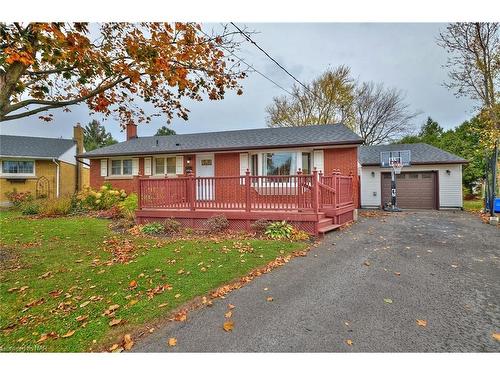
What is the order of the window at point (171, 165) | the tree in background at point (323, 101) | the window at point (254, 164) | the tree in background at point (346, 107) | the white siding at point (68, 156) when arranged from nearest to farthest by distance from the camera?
the window at point (254, 164) → the window at point (171, 165) → the white siding at point (68, 156) → the tree in background at point (323, 101) → the tree in background at point (346, 107)

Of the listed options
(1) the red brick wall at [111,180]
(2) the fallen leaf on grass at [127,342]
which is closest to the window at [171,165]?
(1) the red brick wall at [111,180]

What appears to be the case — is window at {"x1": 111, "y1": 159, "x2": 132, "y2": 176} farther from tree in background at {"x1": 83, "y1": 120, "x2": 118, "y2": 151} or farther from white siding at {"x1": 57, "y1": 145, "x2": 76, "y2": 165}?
tree in background at {"x1": 83, "y1": 120, "x2": 118, "y2": 151}

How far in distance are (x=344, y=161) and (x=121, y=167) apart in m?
12.7

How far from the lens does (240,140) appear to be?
46.6 ft

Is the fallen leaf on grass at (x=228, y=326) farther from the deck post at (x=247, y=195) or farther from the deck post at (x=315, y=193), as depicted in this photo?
the deck post at (x=247, y=195)

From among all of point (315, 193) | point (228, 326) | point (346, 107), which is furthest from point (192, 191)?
point (346, 107)

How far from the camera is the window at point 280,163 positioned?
479 inches

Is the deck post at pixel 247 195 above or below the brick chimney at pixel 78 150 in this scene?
below

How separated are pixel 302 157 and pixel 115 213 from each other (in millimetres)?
8685

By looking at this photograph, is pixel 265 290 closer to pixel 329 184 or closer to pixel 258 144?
pixel 329 184

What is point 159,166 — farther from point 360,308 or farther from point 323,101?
point 323,101

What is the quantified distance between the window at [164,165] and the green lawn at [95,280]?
7.49 metres

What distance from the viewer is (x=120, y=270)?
4.75m

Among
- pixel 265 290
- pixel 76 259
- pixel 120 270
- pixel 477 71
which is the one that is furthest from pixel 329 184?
pixel 477 71
